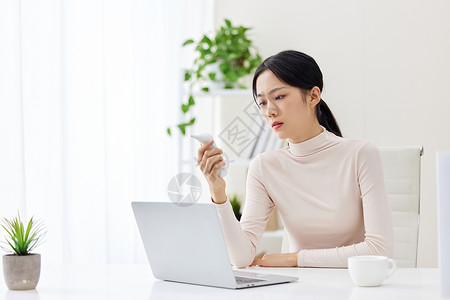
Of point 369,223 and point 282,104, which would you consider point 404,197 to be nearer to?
point 369,223

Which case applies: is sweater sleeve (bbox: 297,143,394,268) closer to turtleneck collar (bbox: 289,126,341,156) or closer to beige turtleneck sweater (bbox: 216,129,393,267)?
beige turtleneck sweater (bbox: 216,129,393,267)

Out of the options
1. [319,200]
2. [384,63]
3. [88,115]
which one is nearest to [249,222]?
[319,200]

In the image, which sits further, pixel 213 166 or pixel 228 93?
pixel 228 93

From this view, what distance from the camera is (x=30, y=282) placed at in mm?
1334

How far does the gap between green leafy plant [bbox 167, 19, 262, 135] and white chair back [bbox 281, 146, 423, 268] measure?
4.27ft

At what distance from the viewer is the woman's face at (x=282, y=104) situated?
1.86 meters

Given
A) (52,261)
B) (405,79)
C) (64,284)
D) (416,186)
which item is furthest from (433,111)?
(64,284)

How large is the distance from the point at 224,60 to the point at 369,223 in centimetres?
167

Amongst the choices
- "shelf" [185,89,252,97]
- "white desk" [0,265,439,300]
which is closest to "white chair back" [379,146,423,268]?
"white desk" [0,265,439,300]

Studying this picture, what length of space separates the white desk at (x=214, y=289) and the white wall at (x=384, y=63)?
1692 millimetres

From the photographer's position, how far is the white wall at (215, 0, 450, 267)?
3.08 m

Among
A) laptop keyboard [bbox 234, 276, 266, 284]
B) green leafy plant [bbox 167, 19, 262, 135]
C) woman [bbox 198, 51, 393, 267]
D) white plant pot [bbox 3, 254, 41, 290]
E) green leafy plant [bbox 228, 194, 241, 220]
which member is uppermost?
green leafy plant [bbox 167, 19, 262, 135]

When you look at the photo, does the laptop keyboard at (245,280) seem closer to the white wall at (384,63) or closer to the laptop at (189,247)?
the laptop at (189,247)
